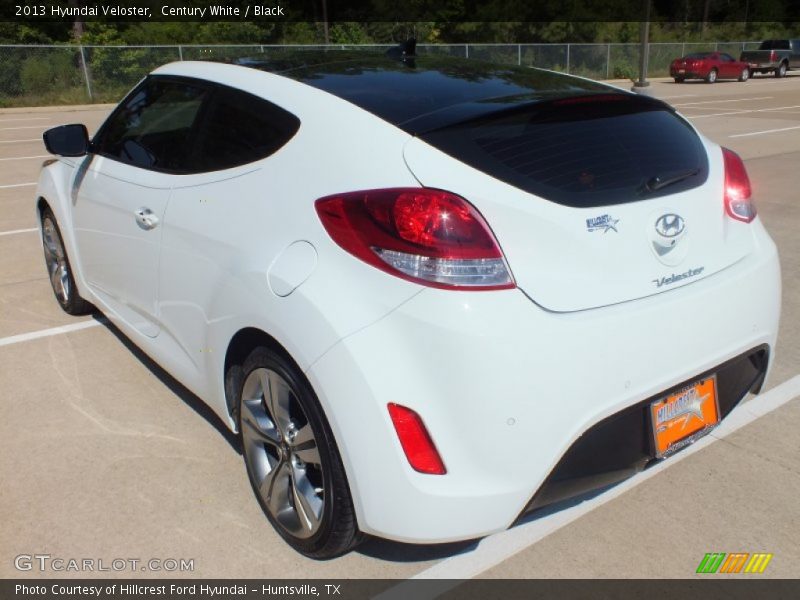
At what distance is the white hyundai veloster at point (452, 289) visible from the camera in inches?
80.3

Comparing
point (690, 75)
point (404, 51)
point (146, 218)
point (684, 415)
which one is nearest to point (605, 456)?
point (684, 415)

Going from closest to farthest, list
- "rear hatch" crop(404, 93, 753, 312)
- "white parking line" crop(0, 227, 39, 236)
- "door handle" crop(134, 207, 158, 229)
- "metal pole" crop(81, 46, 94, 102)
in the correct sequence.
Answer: "rear hatch" crop(404, 93, 753, 312) < "door handle" crop(134, 207, 158, 229) < "white parking line" crop(0, 227, 39, 236) < "metal pole" crop(81, 46, 94, 102)

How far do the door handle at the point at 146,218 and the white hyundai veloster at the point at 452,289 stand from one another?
0.35 feet

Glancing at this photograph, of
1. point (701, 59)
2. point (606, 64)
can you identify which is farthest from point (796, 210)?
point (606, 64)

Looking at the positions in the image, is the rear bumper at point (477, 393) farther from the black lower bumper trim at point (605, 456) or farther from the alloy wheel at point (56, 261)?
the alloy wheel at point (56, 261)

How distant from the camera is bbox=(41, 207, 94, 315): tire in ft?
15.0

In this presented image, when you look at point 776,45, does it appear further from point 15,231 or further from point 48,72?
point 15,231

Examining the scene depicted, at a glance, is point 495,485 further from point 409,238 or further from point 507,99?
point 507,99

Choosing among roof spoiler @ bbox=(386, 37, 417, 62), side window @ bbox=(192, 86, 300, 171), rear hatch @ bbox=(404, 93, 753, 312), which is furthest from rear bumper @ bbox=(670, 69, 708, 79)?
side window @ bbox=(192, 86, 300, 171)

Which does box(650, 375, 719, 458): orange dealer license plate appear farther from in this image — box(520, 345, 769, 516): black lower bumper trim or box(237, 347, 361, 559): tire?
box(237, 347, 361, 559): tire

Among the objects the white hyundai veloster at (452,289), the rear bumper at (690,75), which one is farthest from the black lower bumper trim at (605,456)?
the rear bumper at (690,75)

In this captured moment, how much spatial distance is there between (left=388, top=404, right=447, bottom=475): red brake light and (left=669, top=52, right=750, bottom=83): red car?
33428 millimetres

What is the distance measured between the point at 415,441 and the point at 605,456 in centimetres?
62

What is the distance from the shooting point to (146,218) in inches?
122
